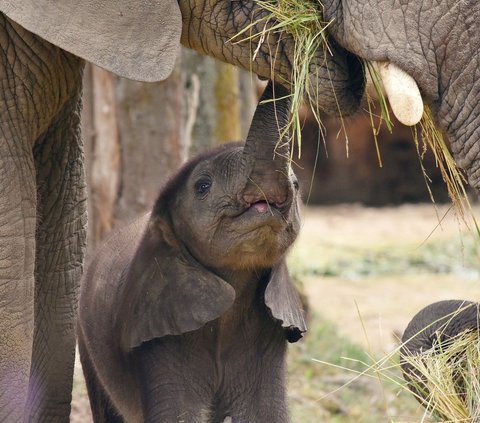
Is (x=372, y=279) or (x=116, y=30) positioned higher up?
(x=116, y=30)

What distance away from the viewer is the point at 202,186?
5.15 metres

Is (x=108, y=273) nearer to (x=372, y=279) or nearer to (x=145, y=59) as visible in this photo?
(x=145, y=59)

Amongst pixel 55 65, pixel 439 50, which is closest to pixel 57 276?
pixel 55 65

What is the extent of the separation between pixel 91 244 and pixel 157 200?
328 cm

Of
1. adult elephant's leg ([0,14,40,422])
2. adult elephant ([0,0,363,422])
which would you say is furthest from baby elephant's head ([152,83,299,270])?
adult elephant's leg ([0,14,40,422])

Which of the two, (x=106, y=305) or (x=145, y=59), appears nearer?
(x=145, y=59)

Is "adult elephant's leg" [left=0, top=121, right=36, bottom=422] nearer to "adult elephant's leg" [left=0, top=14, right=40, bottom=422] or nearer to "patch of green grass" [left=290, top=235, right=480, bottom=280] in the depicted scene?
"adult elephant's leg" [left=0, top=14, right=40, bottom=422]

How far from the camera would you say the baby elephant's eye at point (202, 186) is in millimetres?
5121

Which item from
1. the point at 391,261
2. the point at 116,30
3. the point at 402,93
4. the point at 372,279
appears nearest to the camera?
the point at 402,93

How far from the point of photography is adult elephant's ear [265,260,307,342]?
521 centimetres

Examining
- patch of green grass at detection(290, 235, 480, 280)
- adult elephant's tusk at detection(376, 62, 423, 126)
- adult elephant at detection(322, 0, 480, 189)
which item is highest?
adult elephant at detection(322, 0, 480, 189)

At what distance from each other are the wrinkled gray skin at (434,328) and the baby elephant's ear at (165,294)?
727 millimetres

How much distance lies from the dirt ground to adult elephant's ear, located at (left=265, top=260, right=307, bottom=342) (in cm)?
207

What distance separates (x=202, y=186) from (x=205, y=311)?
50 cm
